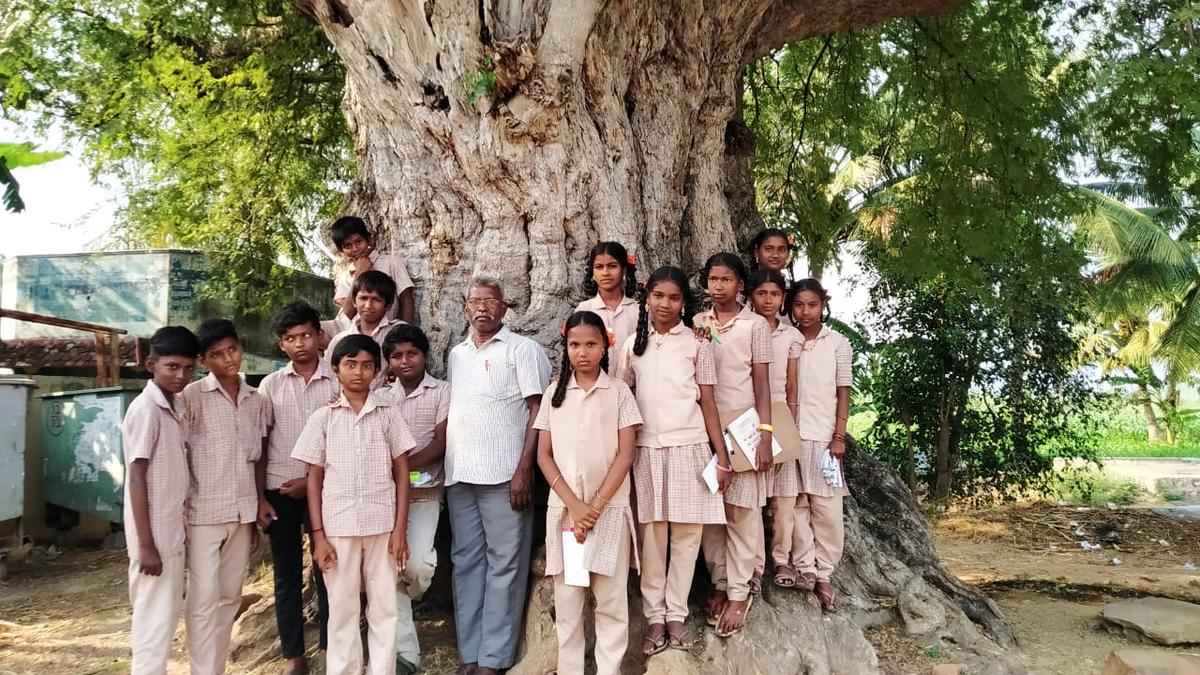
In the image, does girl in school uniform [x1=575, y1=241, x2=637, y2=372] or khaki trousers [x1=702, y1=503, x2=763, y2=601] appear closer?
khaki trousers [x1=702, y1=503, x2=763, y2=601]

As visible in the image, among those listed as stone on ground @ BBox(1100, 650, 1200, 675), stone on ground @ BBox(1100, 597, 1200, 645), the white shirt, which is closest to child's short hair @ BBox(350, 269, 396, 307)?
the white shirt

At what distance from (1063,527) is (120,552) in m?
9.83

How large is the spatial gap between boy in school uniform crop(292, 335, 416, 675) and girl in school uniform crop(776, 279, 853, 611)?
1.89m

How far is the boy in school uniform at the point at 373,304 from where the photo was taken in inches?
174

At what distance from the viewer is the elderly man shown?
12.7ft

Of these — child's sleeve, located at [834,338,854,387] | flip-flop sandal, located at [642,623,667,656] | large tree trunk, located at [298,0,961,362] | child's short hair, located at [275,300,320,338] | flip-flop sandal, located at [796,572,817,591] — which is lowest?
flip-flop sandal, located at [642,623,667,656]

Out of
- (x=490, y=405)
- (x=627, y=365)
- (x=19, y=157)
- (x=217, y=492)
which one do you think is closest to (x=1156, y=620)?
(x=627, y=365)

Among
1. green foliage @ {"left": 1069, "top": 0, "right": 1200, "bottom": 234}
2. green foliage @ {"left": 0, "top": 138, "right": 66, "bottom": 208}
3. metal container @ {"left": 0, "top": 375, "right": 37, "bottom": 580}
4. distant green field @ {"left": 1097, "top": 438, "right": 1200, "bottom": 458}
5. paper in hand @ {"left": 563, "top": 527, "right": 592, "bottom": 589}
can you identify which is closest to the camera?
green foliage @ {"left": 0, "top": 138, "right": 66, "bottom": 208}

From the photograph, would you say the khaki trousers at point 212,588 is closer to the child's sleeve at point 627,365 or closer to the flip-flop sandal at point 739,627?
the child's sleeve at point 627,365

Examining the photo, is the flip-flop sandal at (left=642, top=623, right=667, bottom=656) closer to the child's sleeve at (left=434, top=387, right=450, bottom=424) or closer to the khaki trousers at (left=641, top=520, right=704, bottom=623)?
the khaki trousers at (left=641, top=520, right=704, bottom=623)

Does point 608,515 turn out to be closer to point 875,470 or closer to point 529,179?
point 529,179

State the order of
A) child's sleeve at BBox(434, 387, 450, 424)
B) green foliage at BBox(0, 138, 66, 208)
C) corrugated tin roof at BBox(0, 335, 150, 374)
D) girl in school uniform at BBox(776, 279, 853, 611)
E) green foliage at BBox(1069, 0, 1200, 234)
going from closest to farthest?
green foliage at BBox(0, 138, 66, 208), child's sleeve at BBox(434, 387, 450, 424), girl in school uniform at BBox(776, 279, 853, 611), green foliage at BBox(1069, 0, 1200, 234), corrugated tin roof at BBox(0, 335, 150, 374)

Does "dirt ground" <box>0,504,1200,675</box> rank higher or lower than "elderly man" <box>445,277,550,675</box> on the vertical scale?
lower

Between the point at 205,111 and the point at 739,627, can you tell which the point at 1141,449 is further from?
the point at 205,111
